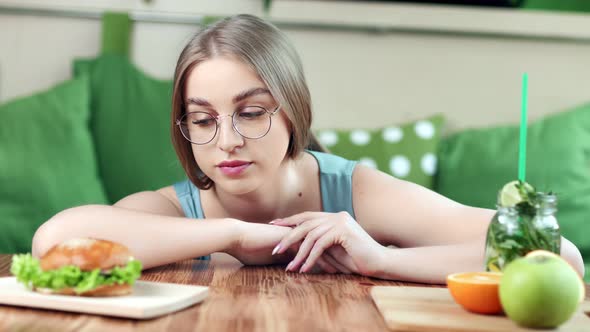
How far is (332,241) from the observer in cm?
130

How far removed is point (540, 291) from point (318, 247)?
53cm

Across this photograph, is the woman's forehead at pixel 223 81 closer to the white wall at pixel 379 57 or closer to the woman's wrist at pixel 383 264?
the woman's wrist at pixel 383 264

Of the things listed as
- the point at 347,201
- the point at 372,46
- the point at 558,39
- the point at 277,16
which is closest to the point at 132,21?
the point at 277,16

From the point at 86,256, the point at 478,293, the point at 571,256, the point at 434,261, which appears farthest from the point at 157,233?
the point at 571,256

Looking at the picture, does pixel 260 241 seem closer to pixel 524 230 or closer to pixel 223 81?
pixel 223 81

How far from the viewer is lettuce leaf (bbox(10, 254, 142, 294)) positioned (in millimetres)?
933

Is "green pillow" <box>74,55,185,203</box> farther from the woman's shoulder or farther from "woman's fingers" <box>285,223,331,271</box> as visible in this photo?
"woman's fingers" <box>285,223,331,271</box>

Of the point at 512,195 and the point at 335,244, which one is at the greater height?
the point at 512,195

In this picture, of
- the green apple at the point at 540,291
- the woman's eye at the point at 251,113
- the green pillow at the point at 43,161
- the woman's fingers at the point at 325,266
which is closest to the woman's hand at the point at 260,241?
the woman's fingers at the point at 325,266

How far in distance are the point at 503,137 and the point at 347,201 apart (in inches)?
46.2

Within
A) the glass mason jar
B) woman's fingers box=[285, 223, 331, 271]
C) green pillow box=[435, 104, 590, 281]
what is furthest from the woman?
green pillow box=[435, 104, 590, 281]

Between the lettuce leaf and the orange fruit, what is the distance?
0.43 meters

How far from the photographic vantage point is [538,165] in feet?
8.36

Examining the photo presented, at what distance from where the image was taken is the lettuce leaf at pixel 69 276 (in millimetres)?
933
